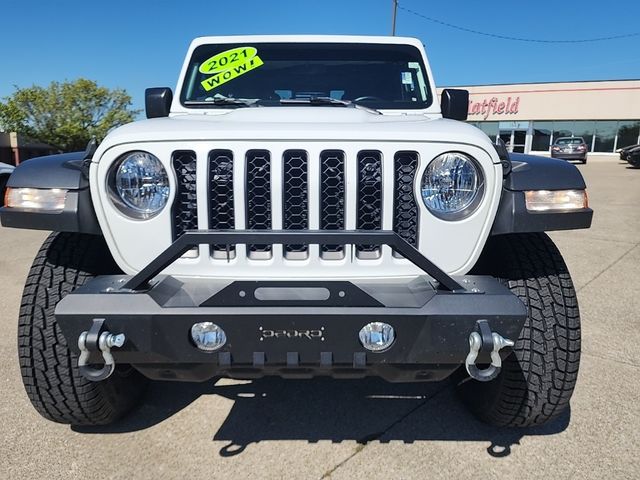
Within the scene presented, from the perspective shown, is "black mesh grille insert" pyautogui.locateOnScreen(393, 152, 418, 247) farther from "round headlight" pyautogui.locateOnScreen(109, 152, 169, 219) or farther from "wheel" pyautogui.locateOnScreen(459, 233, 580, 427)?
"round headlight" pyautogui.locateOnScreen(109, 152, 169, 219)

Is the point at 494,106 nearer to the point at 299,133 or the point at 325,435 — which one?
the point at 325,435

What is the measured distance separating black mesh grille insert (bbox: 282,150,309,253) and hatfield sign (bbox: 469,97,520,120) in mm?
34769

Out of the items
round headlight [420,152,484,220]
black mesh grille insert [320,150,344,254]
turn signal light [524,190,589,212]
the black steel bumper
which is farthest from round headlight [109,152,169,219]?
turn signal light [524,190,589,212]

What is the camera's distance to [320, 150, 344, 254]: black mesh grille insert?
1.81 m

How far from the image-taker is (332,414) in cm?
249

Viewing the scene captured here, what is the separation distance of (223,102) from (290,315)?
1.78 m

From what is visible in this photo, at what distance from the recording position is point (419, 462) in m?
2.11

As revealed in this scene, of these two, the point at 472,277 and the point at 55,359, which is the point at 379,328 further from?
the point at 55,359

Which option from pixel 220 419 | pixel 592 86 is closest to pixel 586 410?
pixel 220 419

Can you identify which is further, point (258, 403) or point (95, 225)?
point (258, 403)

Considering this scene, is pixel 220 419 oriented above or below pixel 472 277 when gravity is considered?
below

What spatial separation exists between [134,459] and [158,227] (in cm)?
107

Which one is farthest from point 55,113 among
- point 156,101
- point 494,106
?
point 156,101

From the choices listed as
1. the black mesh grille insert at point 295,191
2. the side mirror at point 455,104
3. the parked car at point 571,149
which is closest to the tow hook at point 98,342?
the black mesh grille insert at point 295,191
